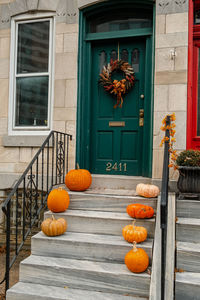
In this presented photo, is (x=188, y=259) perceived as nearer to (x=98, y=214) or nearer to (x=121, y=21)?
(x=98, y=214)

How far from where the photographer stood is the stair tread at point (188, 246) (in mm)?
3260

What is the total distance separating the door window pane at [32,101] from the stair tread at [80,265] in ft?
8.84

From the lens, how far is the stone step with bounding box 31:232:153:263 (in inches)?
136

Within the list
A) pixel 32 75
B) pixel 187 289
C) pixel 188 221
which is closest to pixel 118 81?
pixel 32 75

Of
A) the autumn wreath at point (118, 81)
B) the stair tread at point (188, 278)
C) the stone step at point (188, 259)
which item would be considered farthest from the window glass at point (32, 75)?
the stair tread at point (188, 278)

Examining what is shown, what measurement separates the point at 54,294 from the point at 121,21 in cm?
446

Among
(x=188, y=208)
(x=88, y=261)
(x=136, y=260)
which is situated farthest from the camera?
(x=188, y=208)

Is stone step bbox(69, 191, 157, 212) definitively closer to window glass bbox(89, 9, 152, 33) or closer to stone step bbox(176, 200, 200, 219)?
stone step bbox(176, 200, 200, 219)

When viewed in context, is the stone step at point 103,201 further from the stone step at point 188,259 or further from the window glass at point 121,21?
the window glass at point 121,21

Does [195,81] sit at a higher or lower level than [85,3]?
lower

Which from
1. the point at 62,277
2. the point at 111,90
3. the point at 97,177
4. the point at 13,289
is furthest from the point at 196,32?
the point at 13,289

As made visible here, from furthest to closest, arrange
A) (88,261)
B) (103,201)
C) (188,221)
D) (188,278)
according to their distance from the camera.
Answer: (103,201), (188,221), (88,261), (188,278)

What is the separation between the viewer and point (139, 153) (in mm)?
5129

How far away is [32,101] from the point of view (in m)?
5.66
